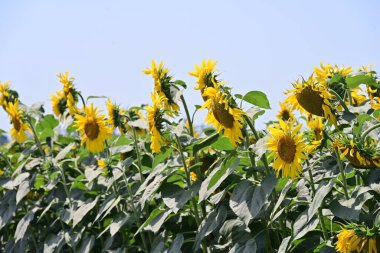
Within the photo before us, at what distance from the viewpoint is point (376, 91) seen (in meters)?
3.32

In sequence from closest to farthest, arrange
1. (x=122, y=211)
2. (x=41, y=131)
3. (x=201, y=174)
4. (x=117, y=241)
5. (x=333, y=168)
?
(x=333, y=168)
(x=201, y=174)
(x=122, y=211)
(x=117, y=241)
(x=41, y=131)

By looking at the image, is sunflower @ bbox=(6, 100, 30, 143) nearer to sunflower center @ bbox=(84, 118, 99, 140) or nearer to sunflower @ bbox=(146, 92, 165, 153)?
sunflower center @ bbox=(84, 118, 99, 140)

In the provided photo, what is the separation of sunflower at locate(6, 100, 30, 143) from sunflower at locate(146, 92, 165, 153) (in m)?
1.74

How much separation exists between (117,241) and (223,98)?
1734 mm

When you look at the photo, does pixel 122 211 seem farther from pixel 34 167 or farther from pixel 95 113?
pixel 34 167

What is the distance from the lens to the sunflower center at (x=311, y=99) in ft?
9.11

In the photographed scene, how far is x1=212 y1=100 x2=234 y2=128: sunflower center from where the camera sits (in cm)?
296

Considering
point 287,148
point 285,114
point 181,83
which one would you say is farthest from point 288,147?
point 285,114

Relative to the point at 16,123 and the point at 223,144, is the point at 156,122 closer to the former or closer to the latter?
the point at 223,144

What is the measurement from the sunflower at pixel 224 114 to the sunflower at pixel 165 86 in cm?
54

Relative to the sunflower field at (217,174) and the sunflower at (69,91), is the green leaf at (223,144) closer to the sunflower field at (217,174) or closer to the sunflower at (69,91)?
the sunflower field at (217,174)

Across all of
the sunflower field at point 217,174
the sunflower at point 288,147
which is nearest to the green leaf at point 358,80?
the sunflower field at point 217,174

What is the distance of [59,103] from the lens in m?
5.12

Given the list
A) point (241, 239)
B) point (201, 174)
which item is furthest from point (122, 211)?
point (241, 239)
